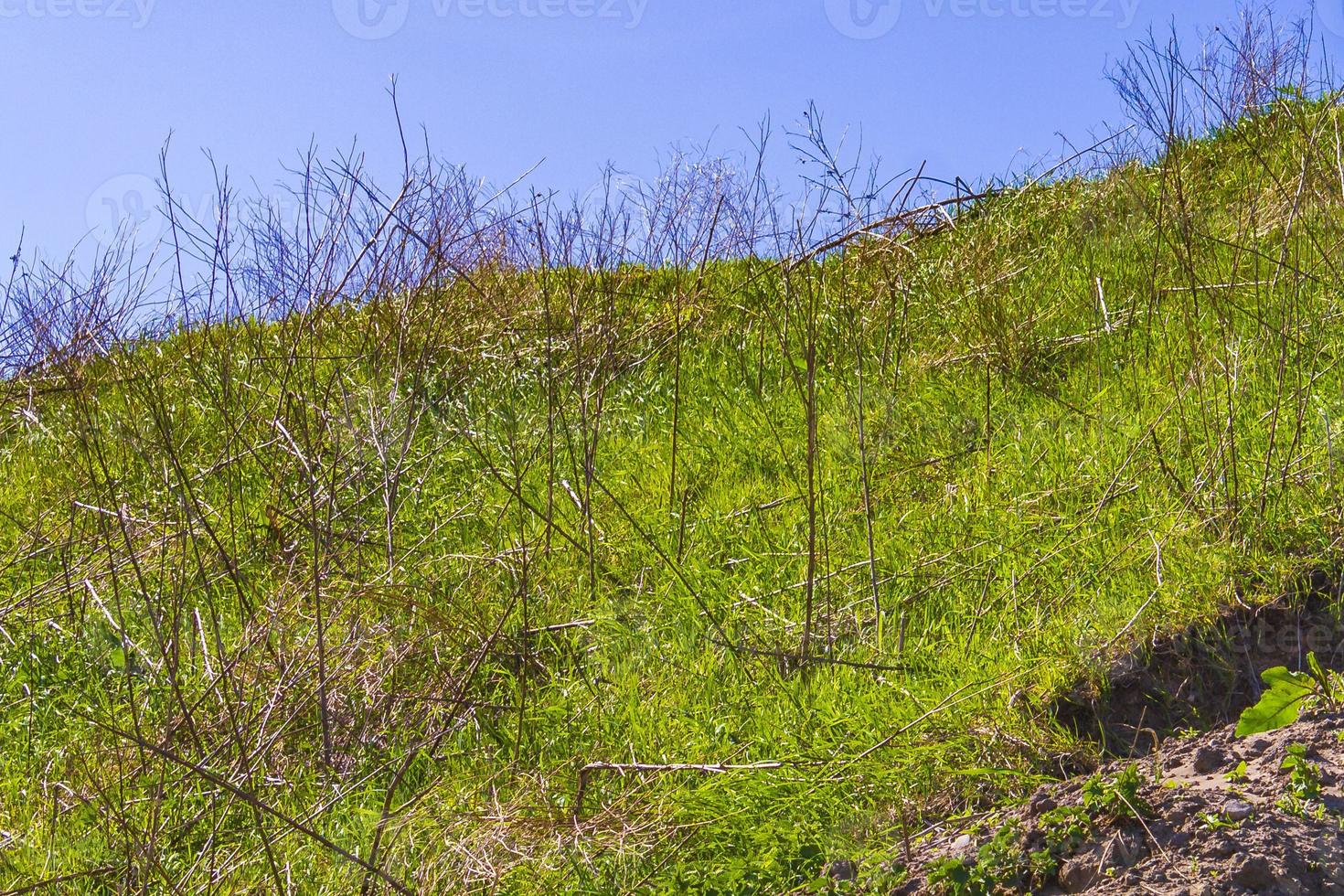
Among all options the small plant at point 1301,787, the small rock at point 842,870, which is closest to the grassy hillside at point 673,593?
the small rock at point 842,870

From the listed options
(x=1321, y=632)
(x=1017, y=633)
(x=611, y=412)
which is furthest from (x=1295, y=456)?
(x=611, y=412)

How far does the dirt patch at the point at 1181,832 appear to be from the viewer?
A: 76.4 inches

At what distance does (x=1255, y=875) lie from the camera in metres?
1.92

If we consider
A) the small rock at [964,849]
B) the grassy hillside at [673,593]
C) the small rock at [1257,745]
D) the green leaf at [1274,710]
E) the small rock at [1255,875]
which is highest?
the grassy hillside at [673,593]

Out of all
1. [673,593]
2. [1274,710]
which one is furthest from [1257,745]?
[673,593]

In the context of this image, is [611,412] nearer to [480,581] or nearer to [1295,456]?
[480,581]

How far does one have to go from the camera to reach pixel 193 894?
8.36 ft

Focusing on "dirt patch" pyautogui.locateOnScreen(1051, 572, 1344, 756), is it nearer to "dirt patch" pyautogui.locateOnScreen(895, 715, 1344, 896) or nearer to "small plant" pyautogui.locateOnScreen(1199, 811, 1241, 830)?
"dirt patch" pyautogui.locateOnScreen(895, 715, 1344, 896)

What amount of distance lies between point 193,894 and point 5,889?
1.91 ft

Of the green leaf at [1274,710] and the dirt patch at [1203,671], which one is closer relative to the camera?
the green leaf at [1274,710]

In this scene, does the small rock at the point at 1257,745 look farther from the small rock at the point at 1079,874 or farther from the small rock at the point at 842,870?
the small rock at the point at 842,870

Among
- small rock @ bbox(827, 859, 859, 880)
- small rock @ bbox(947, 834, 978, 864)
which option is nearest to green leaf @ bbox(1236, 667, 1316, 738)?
small rock @ bbox(947, 834, 978, 864)

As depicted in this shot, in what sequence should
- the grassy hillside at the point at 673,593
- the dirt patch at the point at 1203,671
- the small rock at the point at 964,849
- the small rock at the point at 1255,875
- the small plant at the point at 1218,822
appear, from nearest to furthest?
the small rock at the point at 1255,875
the small plant at the point at 1218,822
the small rock at the point at 964,849
the grassy hillside at the point at 673,593
the dirt patch at the point at 1203,671

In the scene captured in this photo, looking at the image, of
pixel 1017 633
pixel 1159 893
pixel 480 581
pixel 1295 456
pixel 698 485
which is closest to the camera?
pixel 1159 893
